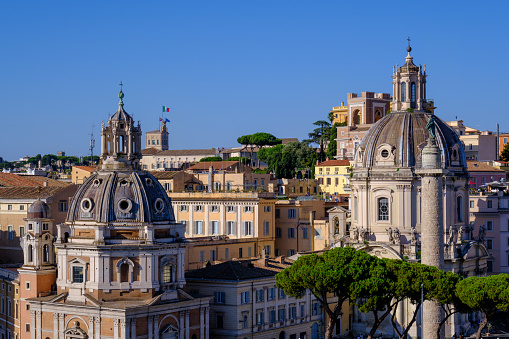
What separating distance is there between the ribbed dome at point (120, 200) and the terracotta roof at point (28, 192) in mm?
15817

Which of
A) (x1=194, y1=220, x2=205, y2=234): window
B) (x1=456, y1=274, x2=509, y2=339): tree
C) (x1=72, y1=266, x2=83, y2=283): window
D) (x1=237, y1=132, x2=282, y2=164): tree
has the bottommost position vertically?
(x1=456, y1=274, x2=509, y2=339): tree

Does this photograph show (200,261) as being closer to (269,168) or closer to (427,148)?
(427,148)

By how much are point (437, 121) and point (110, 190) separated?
25.9 meters

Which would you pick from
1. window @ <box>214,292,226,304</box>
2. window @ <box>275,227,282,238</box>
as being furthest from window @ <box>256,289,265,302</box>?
window @ <box>275,227,282,238</box>

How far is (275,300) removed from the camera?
207 feet

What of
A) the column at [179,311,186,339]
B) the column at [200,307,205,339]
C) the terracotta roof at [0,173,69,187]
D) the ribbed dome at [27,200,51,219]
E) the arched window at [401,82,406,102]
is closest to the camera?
the column at [179,311,186,339]

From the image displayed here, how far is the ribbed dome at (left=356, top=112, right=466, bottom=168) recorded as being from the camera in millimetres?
70188

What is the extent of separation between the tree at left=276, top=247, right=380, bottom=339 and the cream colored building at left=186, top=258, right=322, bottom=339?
177 inches

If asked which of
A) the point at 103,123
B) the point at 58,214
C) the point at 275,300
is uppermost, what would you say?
the point at 103,123

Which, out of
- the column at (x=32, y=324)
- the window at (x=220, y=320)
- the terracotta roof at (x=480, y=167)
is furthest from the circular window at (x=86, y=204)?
the terracotta roof at (x=480, y=167)

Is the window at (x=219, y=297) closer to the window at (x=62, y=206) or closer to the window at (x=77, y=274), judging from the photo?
the window at (x=77, y=274)

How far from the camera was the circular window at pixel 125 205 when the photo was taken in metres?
58.5

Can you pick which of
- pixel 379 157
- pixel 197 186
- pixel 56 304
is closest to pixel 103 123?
pixel 56 304

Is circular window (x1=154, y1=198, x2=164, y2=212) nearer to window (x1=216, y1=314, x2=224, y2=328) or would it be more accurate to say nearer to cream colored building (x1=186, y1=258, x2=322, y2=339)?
cream colored building (x1=186, y1=258, x2=322, y2=339)
